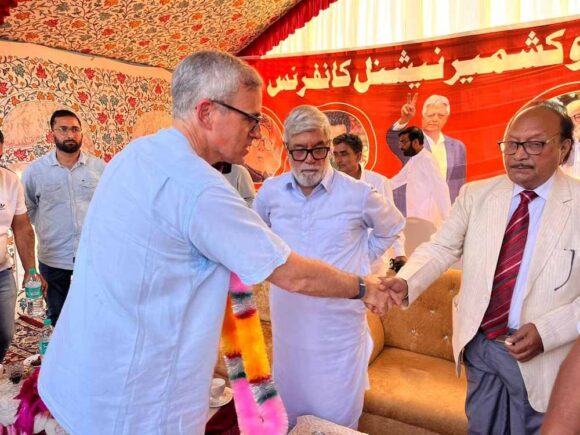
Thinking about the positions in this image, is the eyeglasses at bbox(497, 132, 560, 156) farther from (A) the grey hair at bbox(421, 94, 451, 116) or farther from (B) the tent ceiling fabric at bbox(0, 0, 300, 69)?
(B) the tent ceiling fabric at bbox(0, 0, 300, 69)

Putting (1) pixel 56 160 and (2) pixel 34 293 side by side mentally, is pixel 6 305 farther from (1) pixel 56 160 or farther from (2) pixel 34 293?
(1) pixel 56 160

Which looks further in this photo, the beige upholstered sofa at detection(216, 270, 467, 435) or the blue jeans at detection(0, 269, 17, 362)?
the blue jeans at detection(0, 269, 17, 362)

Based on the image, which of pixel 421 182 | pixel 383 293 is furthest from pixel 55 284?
pixel 421 182

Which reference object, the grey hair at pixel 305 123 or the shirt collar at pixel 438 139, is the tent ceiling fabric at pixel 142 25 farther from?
the grey hair at pixel 305 123

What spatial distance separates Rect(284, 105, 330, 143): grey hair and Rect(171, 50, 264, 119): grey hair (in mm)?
857

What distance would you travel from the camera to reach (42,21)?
3.76 metres

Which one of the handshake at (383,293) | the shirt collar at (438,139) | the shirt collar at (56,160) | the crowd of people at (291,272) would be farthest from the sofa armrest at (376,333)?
the shirt collar at (56,160)

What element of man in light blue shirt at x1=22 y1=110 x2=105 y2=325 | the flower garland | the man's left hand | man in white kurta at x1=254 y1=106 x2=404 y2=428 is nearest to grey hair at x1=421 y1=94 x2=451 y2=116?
man in white kurta at x1=254 y1=106 x2=404 y2=428

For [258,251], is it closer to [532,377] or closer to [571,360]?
[571,360]

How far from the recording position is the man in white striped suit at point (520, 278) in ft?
5.30

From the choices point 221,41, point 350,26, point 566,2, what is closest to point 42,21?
point 221,41

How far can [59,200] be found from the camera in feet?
12.0

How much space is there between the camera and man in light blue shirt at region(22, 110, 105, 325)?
3.66m

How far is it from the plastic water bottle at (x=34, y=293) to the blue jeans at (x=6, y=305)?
0.26 m
